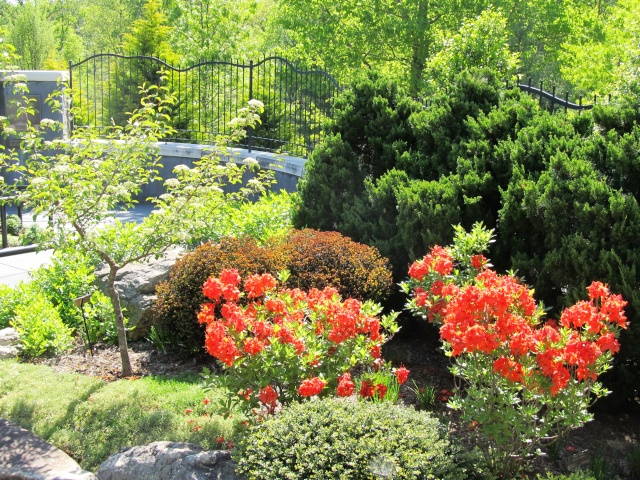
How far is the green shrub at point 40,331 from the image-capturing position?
5.84m

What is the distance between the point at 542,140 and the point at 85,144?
3.55 m

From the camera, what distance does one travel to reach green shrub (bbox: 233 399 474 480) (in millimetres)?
3340

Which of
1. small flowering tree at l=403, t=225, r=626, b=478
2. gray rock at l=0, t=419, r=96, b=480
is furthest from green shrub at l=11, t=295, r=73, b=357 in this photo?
small flowering tree at l=403, t=225, r=626, b=478

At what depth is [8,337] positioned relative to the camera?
6031 millimetres

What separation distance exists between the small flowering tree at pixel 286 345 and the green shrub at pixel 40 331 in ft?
7.34

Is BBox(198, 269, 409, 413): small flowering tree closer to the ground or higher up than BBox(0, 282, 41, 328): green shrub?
higher up

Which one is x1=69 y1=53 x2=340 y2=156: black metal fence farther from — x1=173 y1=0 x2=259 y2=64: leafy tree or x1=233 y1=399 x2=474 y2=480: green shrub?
x1=233 y1=399 x2=474 y2=480: green shrub

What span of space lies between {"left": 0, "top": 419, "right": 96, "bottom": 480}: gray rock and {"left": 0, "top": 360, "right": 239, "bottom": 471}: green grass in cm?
12

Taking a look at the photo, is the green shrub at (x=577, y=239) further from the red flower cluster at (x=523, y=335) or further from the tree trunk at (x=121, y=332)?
the tree trunk at (x=121, y=332)

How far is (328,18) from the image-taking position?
60.8 ft

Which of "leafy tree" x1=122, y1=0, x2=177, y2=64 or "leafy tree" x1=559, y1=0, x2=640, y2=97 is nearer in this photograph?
"leafy tree" x1=559, y1=0, x2=640, y2=97

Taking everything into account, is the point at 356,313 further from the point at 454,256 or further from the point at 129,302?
the point at 129,302

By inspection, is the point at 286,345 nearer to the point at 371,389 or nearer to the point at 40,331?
the point at 371,389

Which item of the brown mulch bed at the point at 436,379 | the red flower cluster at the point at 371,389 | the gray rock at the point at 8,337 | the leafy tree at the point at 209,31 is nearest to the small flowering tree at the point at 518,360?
the brown mulch bed at the point at 436,379
